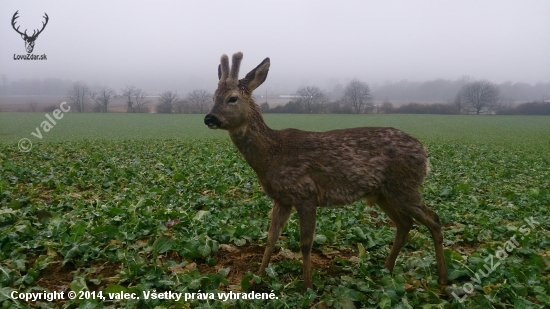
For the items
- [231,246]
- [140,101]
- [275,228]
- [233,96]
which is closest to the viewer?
[233,96]

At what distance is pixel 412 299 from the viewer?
399 centimetres

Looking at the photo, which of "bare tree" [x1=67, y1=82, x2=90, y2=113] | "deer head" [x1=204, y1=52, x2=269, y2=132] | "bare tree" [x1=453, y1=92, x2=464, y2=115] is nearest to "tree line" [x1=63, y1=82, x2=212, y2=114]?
"bare tree" [x1=67, y1=82, x2=90, y2=113]

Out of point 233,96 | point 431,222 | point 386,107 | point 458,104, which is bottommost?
point 431,222

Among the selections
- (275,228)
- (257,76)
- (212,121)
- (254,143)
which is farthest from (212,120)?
(275,228)

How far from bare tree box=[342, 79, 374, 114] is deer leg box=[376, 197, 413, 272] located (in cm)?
1602

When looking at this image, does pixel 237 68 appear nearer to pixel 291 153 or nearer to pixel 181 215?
pixel 291 153

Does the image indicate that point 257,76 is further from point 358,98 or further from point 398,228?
point 358,98

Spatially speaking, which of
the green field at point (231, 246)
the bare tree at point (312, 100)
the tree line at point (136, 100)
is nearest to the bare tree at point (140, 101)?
the tree line at point (136, 100)

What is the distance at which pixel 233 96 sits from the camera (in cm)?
439

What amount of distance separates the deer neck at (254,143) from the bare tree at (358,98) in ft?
53.8

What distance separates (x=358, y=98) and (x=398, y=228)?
17.2 m

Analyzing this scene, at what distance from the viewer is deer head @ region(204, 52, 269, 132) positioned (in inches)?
170

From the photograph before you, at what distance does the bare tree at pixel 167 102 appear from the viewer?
22.8 m

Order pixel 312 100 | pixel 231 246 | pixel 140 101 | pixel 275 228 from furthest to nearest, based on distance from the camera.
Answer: pixel 140 101 < pixel 312 100 < pixel 231 246 < pixel 275 228
